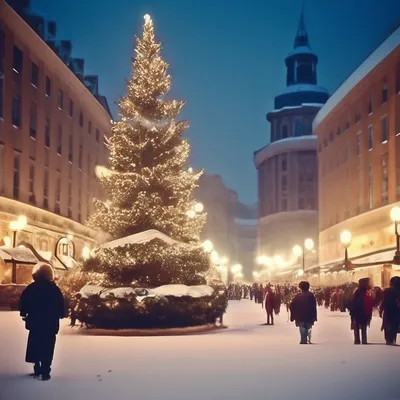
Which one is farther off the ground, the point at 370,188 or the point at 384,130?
the point at 384,130

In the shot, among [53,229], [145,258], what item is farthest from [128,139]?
[53,229]

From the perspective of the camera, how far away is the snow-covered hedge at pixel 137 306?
21297 mm

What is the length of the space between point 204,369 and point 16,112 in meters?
33.7

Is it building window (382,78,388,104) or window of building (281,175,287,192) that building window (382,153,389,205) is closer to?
building window (382,78,388,104)

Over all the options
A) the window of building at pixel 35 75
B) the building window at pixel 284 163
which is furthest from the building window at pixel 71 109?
the building window at pixel 284 163

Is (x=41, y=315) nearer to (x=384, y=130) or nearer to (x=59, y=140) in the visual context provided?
(x=384, y=130)

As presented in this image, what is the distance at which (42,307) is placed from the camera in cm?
1078

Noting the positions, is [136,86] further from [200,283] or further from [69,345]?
[69,345]

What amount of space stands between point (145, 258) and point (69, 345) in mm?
6895

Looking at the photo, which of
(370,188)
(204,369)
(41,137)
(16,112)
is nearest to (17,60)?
(16,112)

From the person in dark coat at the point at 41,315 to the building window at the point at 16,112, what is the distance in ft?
108

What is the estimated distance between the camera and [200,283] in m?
24.3

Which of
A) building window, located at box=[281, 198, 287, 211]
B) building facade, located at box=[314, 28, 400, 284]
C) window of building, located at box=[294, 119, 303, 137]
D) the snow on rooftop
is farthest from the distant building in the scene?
the snow on rooftop

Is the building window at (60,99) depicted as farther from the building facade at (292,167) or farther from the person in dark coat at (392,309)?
the building facade at (292,167)
